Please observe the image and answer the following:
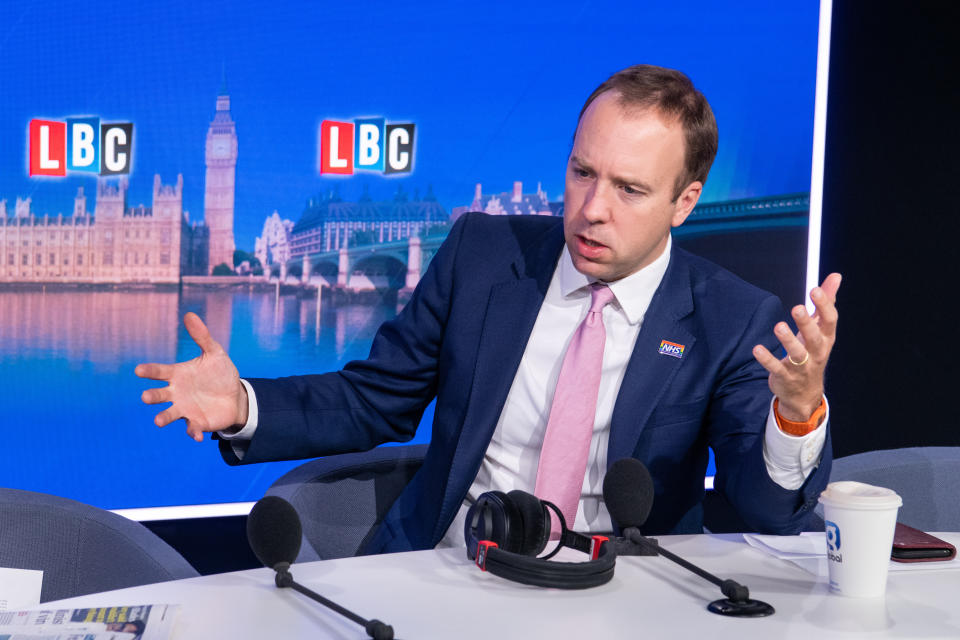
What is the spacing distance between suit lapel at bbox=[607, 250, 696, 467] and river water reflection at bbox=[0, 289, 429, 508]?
1.58m

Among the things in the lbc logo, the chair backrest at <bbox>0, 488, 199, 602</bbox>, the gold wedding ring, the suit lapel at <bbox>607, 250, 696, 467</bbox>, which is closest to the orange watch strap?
the gold wedding ring

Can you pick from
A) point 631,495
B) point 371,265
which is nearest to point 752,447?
point 631,495

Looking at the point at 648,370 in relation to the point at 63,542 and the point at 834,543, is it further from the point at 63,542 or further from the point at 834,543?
the point at 63,542

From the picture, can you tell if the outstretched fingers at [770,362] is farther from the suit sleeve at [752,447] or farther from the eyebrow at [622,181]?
the eyebrow at [622,181]

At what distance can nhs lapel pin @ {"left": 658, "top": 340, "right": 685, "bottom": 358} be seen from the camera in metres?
1.93

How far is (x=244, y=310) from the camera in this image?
3186 mm

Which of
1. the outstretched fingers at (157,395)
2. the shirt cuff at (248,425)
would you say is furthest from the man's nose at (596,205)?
the outstretched fingers at (157,395)

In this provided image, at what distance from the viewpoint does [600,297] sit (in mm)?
1986

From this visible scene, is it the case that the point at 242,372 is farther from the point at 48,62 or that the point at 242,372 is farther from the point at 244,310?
the point at 48,62

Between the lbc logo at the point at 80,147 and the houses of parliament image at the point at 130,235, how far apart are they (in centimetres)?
6

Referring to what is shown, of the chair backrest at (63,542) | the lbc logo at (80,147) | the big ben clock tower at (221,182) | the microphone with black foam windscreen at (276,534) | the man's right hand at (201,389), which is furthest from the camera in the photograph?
the big ben clock tower at (221,182)

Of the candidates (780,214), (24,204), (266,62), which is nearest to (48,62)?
(24,204)

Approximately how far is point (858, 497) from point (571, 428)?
25.4 inches

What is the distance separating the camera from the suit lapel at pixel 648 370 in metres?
1.88
